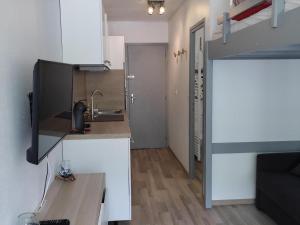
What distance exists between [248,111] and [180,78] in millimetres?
1704


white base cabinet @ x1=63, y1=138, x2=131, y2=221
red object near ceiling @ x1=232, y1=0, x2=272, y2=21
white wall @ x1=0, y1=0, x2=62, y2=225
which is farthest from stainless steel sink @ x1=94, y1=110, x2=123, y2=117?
red object near ceiling @ x1=232, y1=0, x2=272, y2=21

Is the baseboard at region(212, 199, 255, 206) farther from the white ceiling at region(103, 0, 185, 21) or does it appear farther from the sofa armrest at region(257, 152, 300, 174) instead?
the white ceiling at region(103, 0, 185, 21)

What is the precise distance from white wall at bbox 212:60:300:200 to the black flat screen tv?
1.76m

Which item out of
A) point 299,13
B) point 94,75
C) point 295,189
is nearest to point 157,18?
point 94,75

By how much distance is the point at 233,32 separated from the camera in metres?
2.43

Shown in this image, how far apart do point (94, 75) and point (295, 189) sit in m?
3.03

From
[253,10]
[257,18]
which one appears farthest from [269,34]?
[253,10]

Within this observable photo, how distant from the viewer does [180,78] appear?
189 inches

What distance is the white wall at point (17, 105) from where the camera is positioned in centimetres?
134

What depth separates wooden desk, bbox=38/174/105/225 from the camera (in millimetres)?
1687

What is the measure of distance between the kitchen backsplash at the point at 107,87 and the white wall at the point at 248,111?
1749mm

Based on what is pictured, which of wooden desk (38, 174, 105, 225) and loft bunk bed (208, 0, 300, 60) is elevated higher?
loft bunk bed (208, 0, 300, 60)

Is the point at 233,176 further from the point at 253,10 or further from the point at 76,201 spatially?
the point at 76,201

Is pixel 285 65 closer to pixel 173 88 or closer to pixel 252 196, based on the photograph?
pixel 252 196
